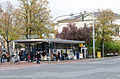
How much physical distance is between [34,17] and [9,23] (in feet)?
18.5

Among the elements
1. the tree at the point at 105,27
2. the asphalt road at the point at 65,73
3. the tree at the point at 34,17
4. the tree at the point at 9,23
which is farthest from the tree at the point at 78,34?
the asphalt road at the point at 65,73

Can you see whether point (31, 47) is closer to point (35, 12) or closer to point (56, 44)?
point (56, 44)

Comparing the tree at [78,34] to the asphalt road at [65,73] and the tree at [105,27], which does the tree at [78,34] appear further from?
the asphalt road at [65,73]

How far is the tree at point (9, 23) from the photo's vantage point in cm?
3994

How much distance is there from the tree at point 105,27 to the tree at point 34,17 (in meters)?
12.3

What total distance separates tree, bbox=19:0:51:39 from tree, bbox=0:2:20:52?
2.37m

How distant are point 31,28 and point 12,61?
12.4m

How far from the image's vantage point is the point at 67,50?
41.2m

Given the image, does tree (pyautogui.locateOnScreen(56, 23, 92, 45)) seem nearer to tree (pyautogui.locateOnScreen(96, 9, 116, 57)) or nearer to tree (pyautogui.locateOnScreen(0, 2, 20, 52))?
tree (pyautogui.locateOnScreen(96, 9, 116, 57))

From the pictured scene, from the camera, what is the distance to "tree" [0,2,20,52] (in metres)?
39.9

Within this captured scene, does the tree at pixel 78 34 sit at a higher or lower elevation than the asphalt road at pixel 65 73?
higher

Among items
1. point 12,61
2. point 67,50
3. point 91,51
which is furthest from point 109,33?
point 12,61

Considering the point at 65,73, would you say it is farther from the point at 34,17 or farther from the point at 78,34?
the point at 78,34

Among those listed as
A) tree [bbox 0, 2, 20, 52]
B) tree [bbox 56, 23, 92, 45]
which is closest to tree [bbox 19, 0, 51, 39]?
tree [bbox 0, 2, 20, 52]
